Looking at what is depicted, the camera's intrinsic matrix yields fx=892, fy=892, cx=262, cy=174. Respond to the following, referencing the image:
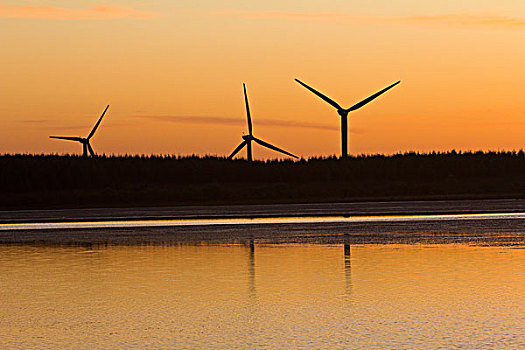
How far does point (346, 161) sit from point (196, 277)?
78640mm

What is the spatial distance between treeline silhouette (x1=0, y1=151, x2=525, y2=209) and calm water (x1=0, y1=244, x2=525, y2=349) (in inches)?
2112

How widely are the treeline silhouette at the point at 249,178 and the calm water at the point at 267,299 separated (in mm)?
53656

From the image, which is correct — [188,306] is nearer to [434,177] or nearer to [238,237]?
[238,237]

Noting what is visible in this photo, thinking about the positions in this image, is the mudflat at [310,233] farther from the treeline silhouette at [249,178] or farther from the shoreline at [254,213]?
the treeline silhouette at [249,178]

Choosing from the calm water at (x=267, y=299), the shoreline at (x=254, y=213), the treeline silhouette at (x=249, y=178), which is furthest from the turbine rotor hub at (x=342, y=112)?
the calm water at (x=267, y=299)

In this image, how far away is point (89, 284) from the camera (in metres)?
17.1

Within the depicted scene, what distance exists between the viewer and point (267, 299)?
1491cm

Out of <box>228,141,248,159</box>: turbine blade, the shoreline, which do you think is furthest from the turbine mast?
the shoreline

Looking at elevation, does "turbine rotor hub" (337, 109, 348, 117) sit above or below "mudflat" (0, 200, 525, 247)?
above

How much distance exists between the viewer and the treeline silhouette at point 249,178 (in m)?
79.9

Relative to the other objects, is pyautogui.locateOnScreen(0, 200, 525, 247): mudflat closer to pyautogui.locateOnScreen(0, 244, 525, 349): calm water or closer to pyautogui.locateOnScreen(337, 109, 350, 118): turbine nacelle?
pyautogui.locateOnScreen(0, 244, 525, 349): calm water

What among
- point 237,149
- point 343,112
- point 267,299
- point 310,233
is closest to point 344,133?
point 343,112

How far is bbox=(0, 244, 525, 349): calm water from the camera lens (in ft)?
38.3

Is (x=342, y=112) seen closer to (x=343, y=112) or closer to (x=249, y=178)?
(x=343, y=112)
